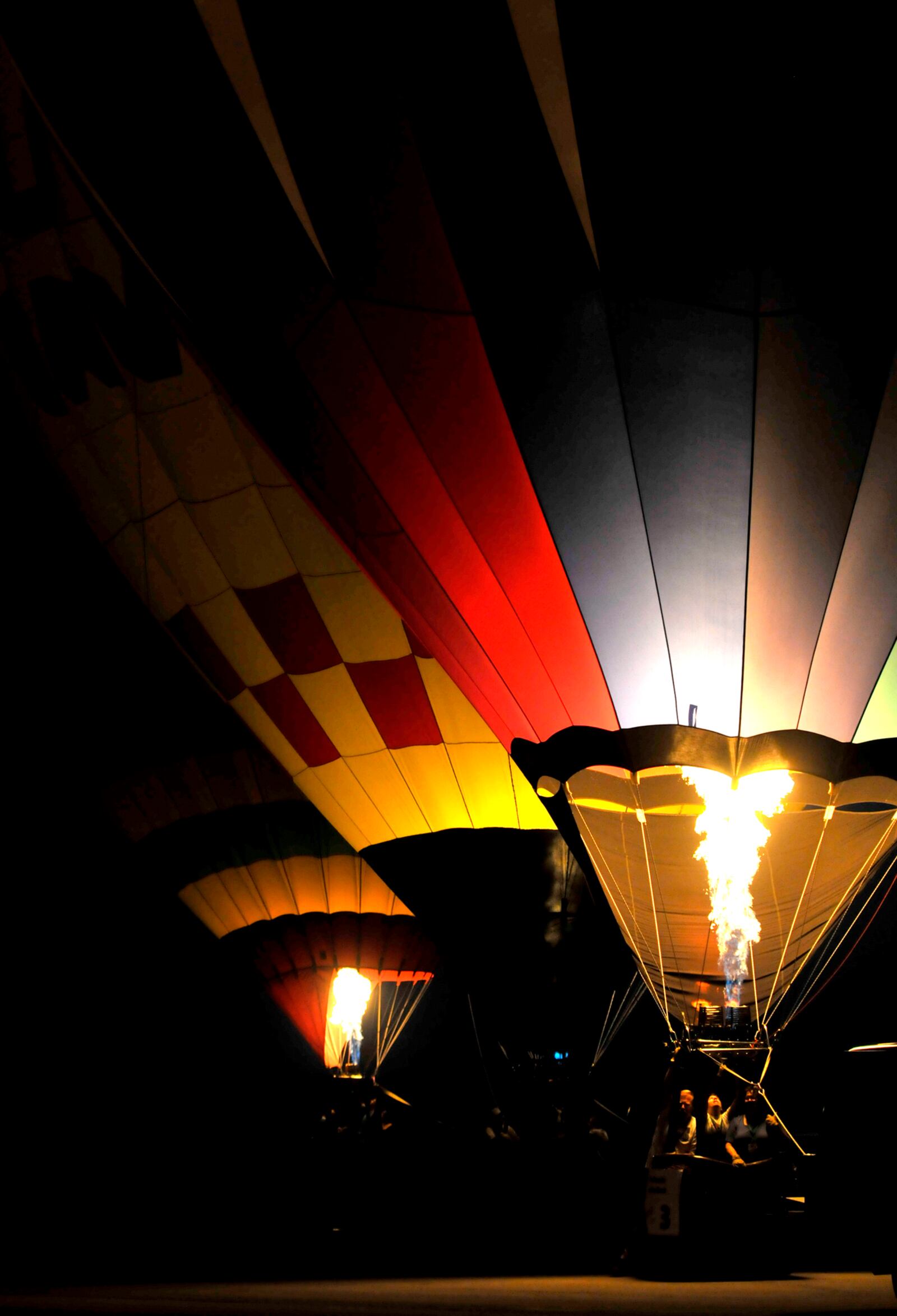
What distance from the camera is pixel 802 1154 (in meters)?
3.16

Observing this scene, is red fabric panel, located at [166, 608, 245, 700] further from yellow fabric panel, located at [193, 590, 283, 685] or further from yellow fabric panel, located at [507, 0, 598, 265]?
yellow fabric panel, located at [507, 0, 598, 265]

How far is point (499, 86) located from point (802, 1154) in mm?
3089

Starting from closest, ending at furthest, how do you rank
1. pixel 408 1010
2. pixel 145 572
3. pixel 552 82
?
pixel 552 82 < pixel 145 572 < pixel 408 1010

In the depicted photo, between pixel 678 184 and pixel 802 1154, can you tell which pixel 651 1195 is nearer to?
pixel 802 1154

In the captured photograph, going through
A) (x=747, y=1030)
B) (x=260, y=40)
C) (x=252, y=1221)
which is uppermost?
(x=260, y=40)

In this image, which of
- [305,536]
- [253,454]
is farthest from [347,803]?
[253,454]

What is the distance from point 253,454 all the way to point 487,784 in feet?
6.18

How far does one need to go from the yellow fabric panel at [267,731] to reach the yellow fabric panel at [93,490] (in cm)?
107

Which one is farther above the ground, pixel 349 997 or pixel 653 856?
pixel 653 856

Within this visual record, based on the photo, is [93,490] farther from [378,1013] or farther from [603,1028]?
[603,1028]

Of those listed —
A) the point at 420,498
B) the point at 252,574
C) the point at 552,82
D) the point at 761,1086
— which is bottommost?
the point at 761,1086

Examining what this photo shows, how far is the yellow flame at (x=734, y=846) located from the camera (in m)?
3.42

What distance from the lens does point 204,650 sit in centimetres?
584

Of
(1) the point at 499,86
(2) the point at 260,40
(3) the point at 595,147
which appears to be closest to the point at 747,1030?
(3) the point at 595,147
